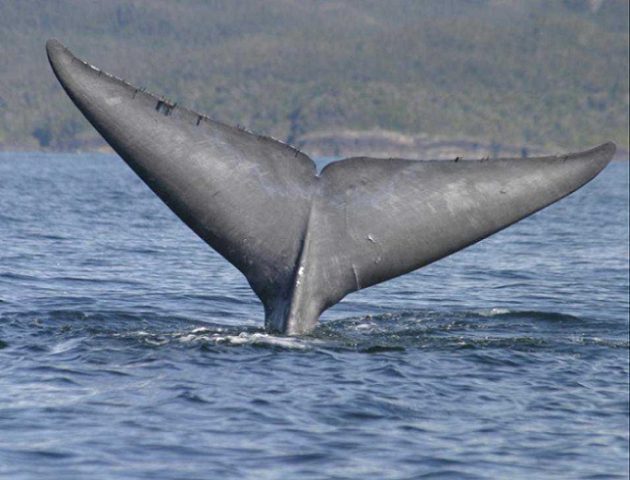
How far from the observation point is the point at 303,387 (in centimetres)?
1003

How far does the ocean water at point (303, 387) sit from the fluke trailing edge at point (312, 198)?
0.78 metres

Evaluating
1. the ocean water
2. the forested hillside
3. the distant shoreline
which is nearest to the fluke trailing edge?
the ocean water

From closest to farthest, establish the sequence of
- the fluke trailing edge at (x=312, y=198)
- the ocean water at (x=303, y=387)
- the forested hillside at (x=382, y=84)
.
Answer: the ocean water at (x=303, y=387) < the fluke trailing edge at (x=312, y=198) < the forested hillside at (x=382, y=84)

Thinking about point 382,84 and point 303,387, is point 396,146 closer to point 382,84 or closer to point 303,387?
point 382,84

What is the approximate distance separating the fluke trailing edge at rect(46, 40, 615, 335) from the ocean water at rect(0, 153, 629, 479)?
78 centimetres

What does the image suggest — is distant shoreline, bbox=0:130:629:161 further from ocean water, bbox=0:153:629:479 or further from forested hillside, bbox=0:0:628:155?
ocean water, bbox=0:153:629:479

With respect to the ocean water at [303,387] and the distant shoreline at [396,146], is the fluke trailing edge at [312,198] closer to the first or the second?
the ocean water at [303,387]

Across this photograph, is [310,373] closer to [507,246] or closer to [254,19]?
[507,246]

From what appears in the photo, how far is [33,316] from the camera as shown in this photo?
1333 cm

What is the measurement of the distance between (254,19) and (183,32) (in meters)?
7.54

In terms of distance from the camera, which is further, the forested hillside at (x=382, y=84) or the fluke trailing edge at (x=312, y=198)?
the forested hillside at (x=382, y=84)

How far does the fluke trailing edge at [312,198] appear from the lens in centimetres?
998

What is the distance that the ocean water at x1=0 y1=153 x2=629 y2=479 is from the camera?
27.6 ft

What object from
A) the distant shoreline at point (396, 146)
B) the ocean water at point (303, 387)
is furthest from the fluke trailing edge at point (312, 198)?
the distant shoreline at point (396, 146)
